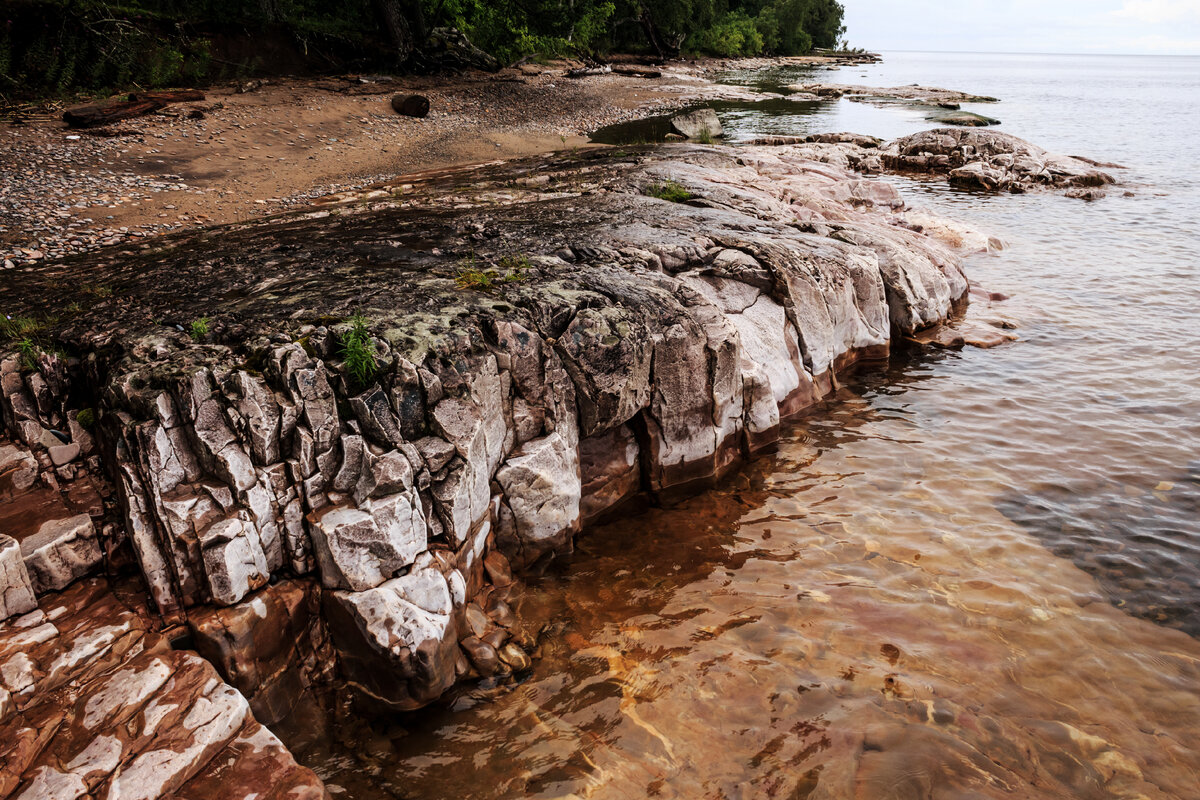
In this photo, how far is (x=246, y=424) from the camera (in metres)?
4.53

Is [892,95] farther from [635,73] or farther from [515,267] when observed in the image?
[515,267]

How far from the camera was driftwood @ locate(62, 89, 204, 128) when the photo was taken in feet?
47.4

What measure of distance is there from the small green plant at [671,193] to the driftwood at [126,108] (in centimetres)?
1281

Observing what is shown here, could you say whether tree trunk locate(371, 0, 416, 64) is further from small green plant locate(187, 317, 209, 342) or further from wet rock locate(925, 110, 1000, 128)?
wet rock locate(925, 110, 1000, 128)

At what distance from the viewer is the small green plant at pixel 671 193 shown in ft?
37.0

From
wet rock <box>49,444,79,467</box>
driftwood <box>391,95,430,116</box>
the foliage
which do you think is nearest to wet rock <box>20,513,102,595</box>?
wet rock <box>49,444,79,467</box>

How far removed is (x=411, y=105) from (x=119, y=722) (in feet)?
67.7

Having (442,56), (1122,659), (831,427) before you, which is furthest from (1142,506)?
(442,56)

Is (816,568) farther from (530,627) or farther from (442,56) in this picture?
(442,56)

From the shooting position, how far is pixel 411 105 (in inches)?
815

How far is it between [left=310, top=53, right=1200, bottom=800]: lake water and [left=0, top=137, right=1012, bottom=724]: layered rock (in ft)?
1.64

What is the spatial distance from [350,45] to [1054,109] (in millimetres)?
46279

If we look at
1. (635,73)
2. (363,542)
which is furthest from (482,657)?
(635,73)

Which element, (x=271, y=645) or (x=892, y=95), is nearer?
(x=271, y=645)
